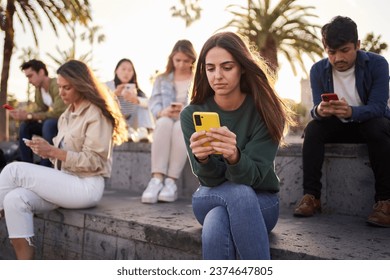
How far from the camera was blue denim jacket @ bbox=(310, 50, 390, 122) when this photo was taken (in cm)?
265

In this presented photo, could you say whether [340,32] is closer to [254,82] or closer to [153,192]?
[254,82]

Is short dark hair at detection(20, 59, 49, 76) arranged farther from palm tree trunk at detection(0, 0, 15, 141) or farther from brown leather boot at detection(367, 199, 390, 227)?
brown leather boot at detection(367, 199, 390, 227)

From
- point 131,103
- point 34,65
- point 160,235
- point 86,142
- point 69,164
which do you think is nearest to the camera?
point 160,235

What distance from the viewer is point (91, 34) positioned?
5.61m

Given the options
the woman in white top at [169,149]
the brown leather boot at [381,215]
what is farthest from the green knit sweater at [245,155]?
the woman in white top at [169,149]

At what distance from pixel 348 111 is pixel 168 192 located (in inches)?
65.3

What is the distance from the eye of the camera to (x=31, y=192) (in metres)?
2.83

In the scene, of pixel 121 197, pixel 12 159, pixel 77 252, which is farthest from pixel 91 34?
pixel 77 252

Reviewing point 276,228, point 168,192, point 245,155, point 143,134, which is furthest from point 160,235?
point 143,134

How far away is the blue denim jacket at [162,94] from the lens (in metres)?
4.00

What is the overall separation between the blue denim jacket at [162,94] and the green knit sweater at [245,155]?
1.79m

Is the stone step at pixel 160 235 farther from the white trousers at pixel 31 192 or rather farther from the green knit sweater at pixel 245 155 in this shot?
the green knit sweater at pixel 245 155

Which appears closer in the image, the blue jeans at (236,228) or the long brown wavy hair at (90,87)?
the blue jeans at (236,228)

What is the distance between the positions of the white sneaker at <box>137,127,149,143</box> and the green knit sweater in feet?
8.95
